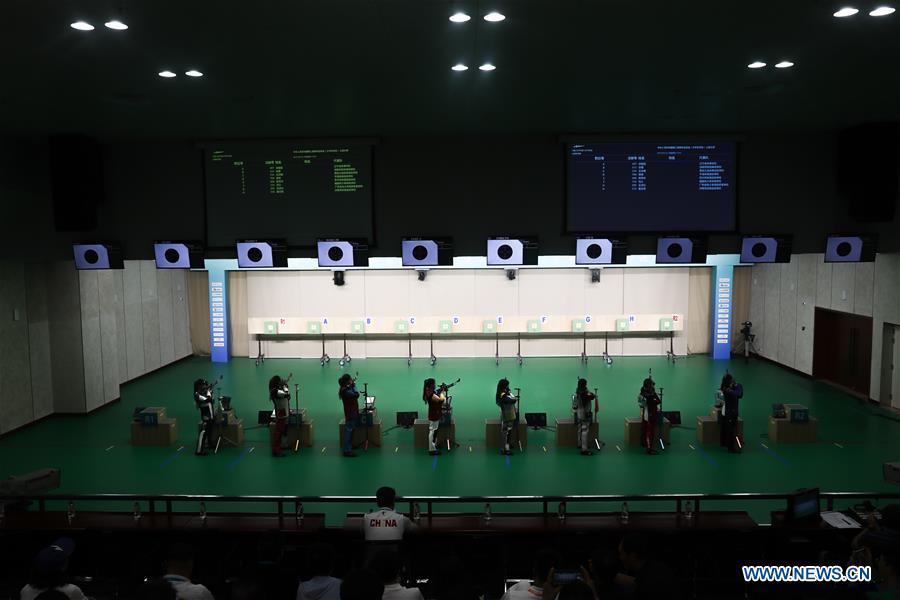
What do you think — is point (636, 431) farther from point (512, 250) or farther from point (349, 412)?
point (349, 412)

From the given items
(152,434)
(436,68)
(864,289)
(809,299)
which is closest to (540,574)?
(436,68)

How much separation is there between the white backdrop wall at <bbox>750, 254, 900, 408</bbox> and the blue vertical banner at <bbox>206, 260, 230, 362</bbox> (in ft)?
52.9

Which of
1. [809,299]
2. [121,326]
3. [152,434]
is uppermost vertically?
[809,299]

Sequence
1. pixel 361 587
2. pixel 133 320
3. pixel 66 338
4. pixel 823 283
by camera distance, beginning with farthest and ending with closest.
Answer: pixel 133 320, pixel 823 283, pixel 66 338, pixel 361 587

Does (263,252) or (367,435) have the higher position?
(263,252)

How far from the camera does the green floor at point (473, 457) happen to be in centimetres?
897

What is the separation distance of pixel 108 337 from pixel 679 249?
11.6 meters

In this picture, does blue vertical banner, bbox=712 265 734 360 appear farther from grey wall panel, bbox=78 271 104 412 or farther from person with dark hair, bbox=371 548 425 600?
person with dark hair, bbox=371 548 425 600

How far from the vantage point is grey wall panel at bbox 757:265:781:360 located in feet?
57.8

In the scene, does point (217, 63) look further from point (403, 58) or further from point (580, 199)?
point (580, 199)

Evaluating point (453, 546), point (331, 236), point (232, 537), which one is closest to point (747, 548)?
point (453, 546)

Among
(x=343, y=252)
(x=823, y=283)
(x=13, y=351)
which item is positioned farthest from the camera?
(x=823, y=283)

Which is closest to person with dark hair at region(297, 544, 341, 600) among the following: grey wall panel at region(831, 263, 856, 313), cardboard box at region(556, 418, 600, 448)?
cardboard box at region(556, 418, 600, 448)

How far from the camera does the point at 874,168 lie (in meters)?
7.75
